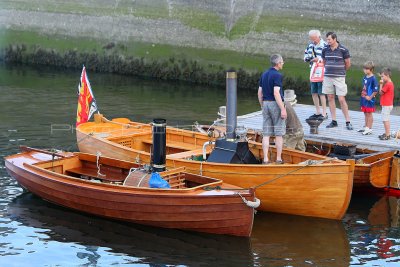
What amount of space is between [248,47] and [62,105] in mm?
9074

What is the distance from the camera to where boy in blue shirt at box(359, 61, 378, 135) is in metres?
17.8

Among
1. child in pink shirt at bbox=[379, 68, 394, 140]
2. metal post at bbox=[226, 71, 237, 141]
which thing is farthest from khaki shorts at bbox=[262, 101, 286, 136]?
child in pink shirt at bbox=[379, 68, 394, 140]

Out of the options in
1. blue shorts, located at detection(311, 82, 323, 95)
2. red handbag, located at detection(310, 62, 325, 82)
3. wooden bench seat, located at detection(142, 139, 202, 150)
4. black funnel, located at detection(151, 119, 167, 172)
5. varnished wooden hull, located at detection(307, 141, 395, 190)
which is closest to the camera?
black funnel, located at detection(151, 119, 167, 172)

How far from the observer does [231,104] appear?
55.1ft

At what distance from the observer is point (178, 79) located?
3394 centimetres

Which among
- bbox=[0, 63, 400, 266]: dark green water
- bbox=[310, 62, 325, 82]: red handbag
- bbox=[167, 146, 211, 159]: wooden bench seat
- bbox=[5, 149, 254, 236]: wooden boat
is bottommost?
bbox=[0, 63, 400, 266]: dark green water

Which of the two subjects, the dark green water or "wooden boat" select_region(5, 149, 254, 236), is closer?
the dark green water

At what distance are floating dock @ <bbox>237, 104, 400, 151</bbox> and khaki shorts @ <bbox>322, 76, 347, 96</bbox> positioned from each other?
0.95 m

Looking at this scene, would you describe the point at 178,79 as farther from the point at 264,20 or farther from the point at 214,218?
the point at 214,218

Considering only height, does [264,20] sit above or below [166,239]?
above

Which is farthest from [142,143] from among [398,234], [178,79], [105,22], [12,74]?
[105,22]

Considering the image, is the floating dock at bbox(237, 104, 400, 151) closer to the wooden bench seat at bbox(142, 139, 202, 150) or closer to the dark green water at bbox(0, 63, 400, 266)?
the dark green water at bbox(0, 63, 400, 266)

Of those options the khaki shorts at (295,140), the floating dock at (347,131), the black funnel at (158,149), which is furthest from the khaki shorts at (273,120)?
the floating dock at (347,131)

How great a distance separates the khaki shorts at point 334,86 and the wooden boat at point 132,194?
4.72m
